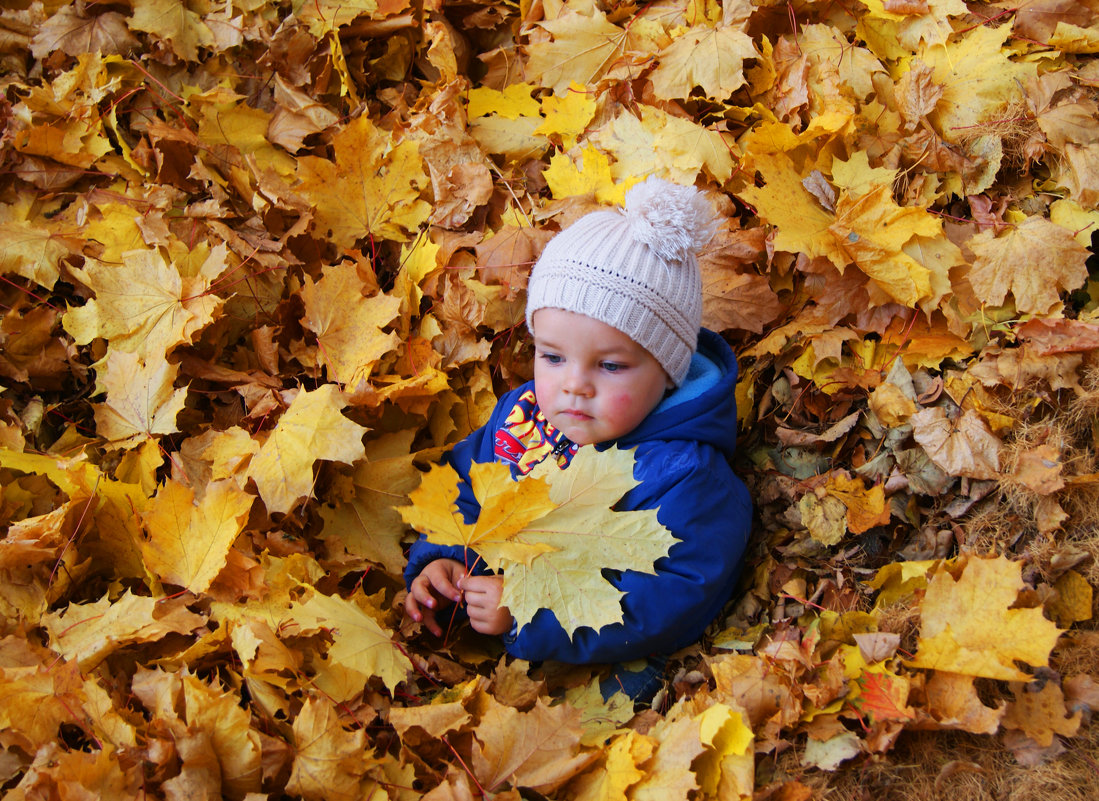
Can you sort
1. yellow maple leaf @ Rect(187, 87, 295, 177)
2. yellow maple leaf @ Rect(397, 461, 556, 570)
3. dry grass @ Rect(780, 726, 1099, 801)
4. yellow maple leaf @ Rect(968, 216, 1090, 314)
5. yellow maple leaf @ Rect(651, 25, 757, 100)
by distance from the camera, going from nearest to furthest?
dry grass @ Rect(780, 726, 1099, 801), yellow maple leaf @ Rect(397, 461, 556, 570), yellow maple leaf @ Rect(968, 216, 1090, 314), yellow maple leaf @ Rect(651, 25, 757, 100), yellow maple leaf @ Rect(187, 87, 295, 177)

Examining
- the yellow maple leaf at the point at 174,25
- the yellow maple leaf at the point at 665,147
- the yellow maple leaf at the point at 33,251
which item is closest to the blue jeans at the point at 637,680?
the yellow maple leaf at the point at 665,147

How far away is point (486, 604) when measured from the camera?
2.32 meters

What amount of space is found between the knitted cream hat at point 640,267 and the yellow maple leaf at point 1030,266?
88 cm

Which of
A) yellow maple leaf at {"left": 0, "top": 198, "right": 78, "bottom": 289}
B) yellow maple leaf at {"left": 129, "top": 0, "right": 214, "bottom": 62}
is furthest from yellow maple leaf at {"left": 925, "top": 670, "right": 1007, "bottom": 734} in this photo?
yellow maple leaf at {"left": 129, "top": 0, "right": 214, "bottom": 62}

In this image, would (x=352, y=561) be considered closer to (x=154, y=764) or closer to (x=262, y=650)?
(x=262, y=650)

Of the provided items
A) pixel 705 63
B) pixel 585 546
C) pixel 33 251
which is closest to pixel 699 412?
pixel 585 546

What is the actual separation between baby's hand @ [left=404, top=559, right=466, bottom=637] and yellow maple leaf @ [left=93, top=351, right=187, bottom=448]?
34.5 inches

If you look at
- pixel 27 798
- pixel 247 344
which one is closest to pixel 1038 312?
pixel 247 344

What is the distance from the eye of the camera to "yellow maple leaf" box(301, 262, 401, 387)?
261 centimetres

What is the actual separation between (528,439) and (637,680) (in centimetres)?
80

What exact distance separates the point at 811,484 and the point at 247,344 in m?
1.95

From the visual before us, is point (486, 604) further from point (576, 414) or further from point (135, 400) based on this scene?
point (135, 400)

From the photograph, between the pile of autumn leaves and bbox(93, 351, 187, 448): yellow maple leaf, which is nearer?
the pile of autumn leaves

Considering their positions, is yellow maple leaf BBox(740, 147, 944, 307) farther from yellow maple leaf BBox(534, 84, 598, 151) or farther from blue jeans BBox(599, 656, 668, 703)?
blue jeans BBox(599, 656, 668, 703)
